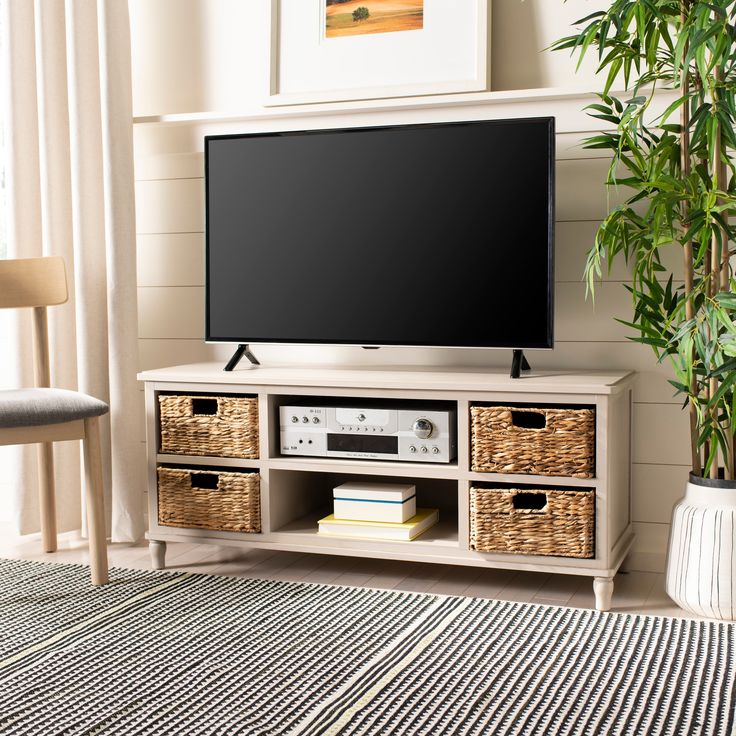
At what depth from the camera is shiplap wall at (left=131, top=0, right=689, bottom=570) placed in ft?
9.39

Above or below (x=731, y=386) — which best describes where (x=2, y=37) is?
above

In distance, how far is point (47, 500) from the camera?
3.08 metres

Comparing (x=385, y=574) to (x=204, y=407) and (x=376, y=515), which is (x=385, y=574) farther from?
(x=204, y=407)

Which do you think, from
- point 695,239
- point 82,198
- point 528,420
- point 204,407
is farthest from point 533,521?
point 82,198

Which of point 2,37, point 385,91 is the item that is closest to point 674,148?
point 385,91

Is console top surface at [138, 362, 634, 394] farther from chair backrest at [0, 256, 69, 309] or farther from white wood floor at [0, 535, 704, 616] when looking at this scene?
white wood floor at [0, 535, 704, 616]

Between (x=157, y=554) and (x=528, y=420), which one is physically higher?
(x=528, y=420)

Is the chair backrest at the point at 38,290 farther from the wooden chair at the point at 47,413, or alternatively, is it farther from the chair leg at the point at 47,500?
the chair leg at the point at 47,500

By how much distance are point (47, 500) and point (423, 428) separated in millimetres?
1252

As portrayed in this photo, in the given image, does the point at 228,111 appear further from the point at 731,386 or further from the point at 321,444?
the point at 731,386

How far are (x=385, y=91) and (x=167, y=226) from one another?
0.90 meters

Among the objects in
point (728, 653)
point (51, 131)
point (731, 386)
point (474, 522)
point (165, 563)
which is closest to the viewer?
point (728, 653)

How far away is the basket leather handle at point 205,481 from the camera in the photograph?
2879mm

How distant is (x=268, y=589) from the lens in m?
2.65
